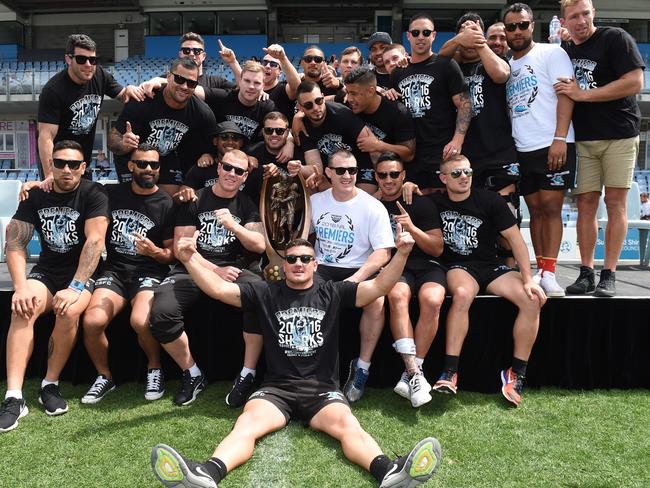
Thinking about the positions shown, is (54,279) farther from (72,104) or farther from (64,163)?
(72,104)

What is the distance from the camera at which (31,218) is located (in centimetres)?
398

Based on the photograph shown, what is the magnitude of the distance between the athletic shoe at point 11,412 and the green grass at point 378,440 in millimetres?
61

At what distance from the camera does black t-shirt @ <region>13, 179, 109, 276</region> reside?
13.1 feet

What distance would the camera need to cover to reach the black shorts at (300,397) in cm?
325

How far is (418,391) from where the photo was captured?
3482mm

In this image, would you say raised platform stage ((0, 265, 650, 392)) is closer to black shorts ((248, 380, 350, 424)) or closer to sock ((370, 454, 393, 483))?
black shorts ((248, 380, 350, 424))

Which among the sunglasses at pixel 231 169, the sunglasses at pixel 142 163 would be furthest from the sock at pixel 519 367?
the sunglasses at pixel 142 163

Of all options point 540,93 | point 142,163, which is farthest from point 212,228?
point 540,93

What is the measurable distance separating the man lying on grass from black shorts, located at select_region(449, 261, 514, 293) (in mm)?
829

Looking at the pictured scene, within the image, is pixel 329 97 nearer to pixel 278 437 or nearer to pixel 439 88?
pixel 439 88

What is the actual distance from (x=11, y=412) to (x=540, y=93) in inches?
170

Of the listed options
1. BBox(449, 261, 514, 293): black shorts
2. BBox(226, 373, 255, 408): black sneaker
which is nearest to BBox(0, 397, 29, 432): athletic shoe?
BBox(226, 373, 255, 408): black sneaker

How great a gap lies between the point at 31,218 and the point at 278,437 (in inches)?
95.1

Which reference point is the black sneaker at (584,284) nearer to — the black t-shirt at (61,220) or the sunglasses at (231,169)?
the sunglasses at (231,169)
